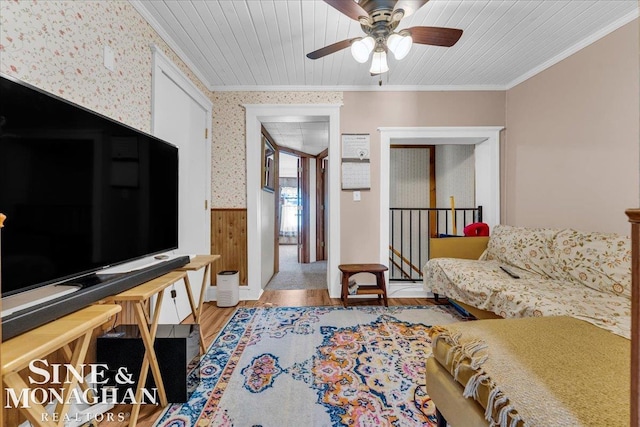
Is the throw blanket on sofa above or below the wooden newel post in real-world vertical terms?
below

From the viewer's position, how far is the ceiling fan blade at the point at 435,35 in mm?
1621

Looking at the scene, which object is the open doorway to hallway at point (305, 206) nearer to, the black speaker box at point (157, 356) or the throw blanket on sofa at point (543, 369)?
the black speaker box at point (157, 356)

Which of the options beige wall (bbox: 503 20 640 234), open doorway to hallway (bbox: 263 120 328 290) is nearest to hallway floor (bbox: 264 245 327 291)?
open doorway to hallway (bbox: 263 120 328 290)

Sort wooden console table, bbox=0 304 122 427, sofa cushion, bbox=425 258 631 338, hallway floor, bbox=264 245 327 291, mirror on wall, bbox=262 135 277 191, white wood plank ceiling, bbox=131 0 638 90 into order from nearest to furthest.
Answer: wooden console table, bbox=0 304 122 427, sofa cushion, bbox=425 258 631 338, white wood plank ceiling, bbox=131 0 638 90, mirror on wall, bbox=262 135 277 191, hallway floor, bbox=264 245 327 291

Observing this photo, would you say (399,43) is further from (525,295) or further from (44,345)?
(44,345)

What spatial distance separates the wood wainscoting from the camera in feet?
10.4

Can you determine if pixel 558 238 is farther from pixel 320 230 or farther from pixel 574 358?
pixel 320 230

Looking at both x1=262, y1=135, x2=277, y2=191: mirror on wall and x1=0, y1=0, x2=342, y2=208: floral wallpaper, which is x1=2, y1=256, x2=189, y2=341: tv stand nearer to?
x1=0, y1=0, x2=342, y2=208: floral wallpaper

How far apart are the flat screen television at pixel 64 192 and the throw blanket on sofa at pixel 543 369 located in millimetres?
1458

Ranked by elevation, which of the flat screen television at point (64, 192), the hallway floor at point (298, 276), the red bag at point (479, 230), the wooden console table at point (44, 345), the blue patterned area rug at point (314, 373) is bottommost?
the blue patterned area rug at point (314, 373)

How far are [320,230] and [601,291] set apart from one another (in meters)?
4.18

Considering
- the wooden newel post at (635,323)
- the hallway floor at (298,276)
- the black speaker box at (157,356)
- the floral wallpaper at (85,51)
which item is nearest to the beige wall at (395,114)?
the hallway floor at (298,276)

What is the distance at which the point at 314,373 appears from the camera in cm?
172

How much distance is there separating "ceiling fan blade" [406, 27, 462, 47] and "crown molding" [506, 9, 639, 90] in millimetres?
1432
